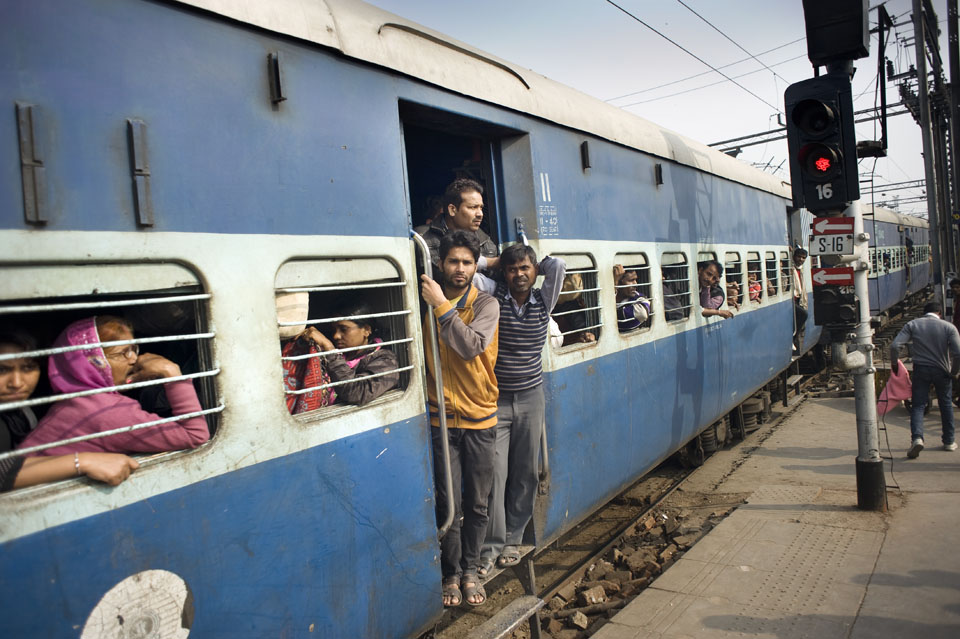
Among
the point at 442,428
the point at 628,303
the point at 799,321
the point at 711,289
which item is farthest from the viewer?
the point at 799,321

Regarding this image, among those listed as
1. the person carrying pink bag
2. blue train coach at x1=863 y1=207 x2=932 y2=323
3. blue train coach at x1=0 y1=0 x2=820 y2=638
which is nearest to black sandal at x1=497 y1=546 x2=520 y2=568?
blue train coach at x1=0 y1=0 x2=820 y2=638

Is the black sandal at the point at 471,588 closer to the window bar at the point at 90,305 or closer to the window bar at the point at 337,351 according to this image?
the window bar at the point at 337,351

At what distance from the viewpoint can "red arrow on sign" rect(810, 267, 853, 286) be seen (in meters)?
5.61

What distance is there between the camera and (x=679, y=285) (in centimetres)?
654

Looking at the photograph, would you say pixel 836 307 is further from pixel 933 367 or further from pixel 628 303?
pixel 933 367

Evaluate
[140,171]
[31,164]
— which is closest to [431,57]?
[140,171]

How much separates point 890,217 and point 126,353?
80.5 ft

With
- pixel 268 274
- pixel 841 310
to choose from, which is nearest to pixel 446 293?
pixel 268 274

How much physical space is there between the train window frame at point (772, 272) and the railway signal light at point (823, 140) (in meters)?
4.16

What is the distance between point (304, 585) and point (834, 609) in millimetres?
3185

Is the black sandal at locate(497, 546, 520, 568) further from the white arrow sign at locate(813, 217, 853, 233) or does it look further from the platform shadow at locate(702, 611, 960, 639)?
the white arrow sign at locate(813, 217, 853, 233)

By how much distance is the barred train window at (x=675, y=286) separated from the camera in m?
6.16

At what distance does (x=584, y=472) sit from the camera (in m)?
4.72


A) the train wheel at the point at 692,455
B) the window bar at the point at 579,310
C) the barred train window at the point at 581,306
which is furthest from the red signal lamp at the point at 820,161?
the train wheel at the point at 692,455
